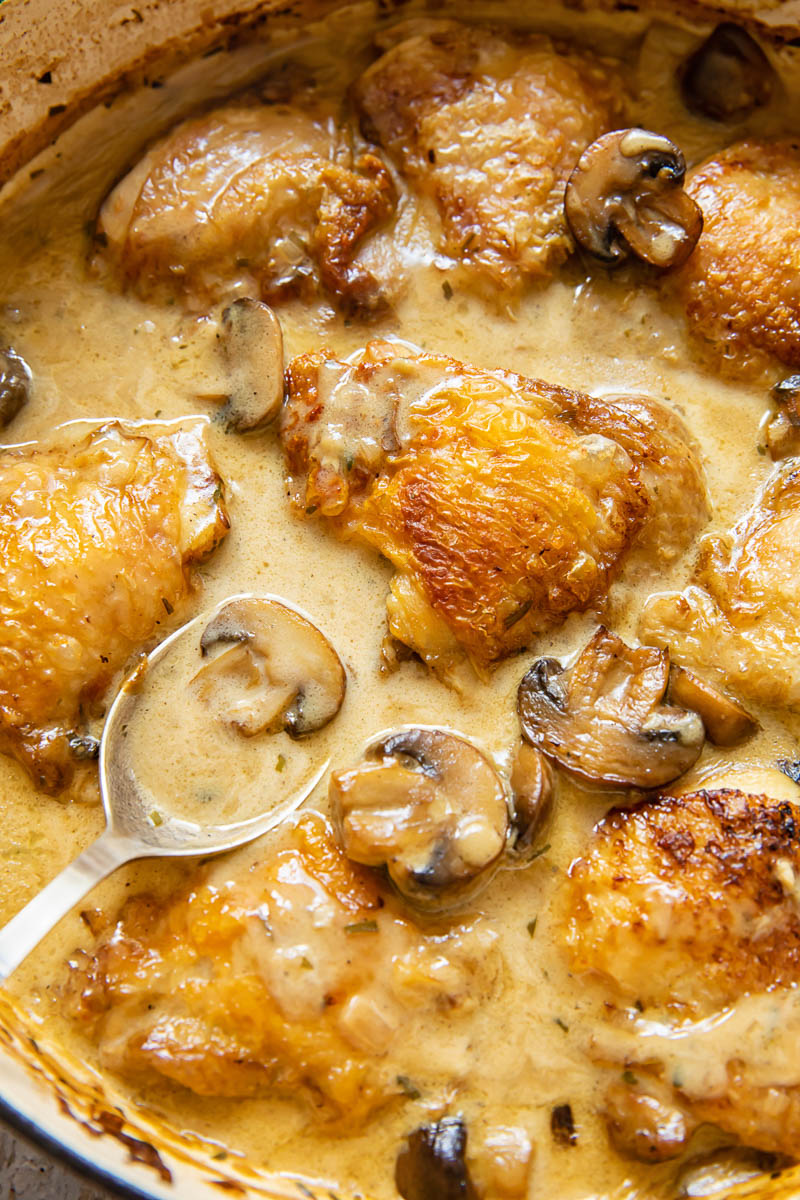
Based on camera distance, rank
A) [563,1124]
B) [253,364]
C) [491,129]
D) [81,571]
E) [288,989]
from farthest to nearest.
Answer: [491,129] → [253,364] → [81,571] → [563,1124] → [288,989]

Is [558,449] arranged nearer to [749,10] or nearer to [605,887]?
[605,887]

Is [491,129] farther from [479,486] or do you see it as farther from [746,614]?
[746,614]

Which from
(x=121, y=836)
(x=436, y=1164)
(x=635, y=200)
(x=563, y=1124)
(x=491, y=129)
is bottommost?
(x=563, y=1124)

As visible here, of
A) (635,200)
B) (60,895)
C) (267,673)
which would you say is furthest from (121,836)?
(635,200)

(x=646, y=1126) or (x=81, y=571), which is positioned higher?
(x=81, y=571)

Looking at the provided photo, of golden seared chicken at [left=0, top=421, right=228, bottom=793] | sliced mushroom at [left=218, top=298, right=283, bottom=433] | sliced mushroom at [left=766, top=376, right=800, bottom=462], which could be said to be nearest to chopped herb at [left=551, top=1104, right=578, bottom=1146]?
golden seared chicken at [left=0, top=421, right=228, bottom=793]

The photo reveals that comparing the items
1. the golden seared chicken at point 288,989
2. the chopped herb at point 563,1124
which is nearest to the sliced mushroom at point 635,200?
the golden seared chicken at point 288,989

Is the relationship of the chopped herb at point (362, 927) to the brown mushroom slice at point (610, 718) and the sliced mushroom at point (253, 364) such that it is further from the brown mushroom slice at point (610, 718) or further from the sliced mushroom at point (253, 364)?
the sliced mushroom at point (253, 364)
